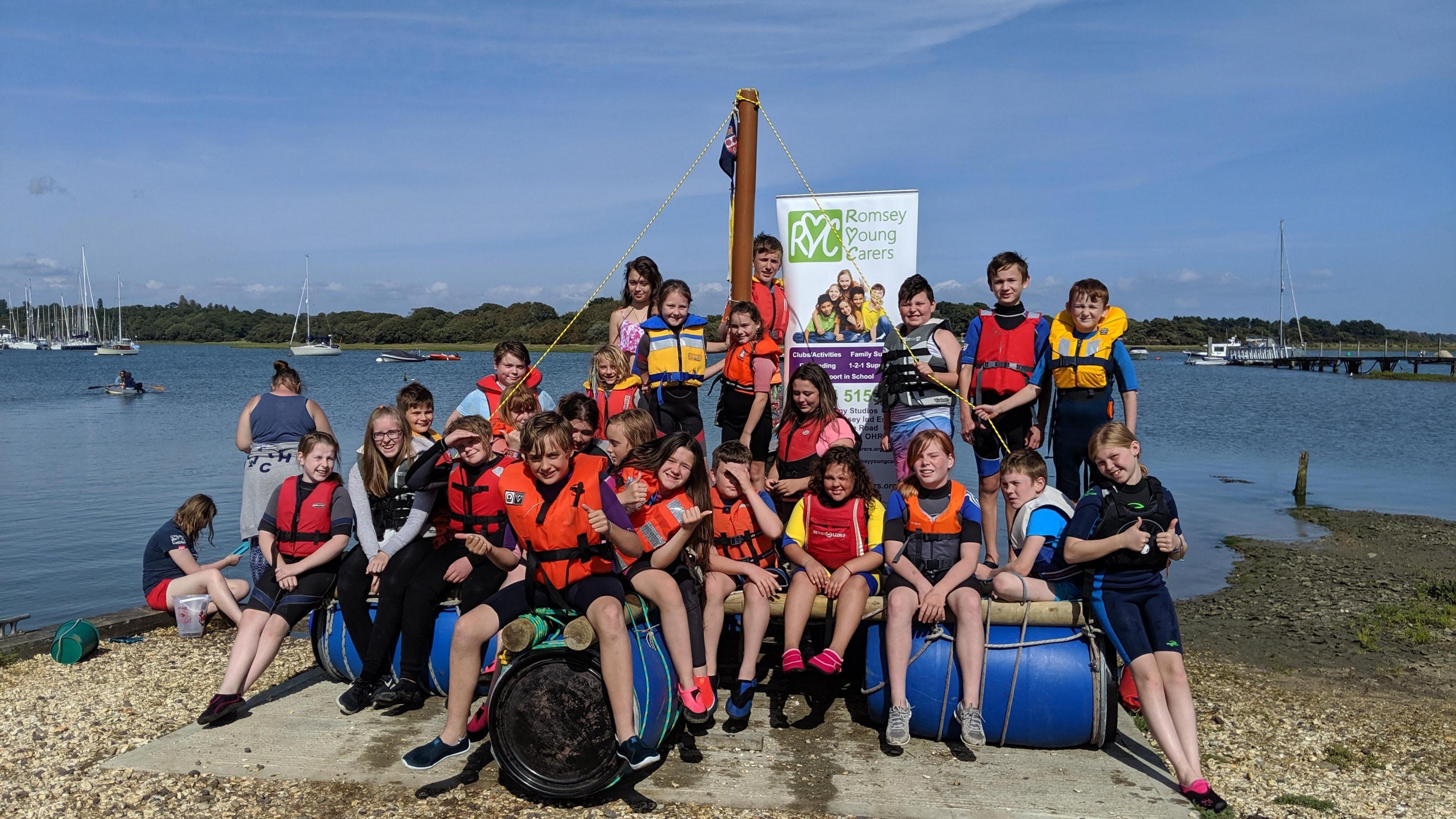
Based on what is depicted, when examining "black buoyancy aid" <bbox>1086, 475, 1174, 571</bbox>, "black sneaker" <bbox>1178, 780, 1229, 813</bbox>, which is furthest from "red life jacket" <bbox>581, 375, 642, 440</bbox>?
"black sneaker" <bbox>1178, 780, 1229, 813</bbox>

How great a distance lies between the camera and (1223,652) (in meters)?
7.20

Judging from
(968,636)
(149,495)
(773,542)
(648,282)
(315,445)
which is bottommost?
(149,495)

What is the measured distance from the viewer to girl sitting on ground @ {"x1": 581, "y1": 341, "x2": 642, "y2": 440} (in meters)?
6.06

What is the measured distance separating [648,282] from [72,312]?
359 ft

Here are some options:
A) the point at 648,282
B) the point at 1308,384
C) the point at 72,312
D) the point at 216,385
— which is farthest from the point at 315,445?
the point at 72,312

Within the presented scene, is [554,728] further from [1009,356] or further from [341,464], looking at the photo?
[341,464]

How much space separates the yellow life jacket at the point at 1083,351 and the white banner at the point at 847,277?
186cm

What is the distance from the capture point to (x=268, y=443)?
247 inches

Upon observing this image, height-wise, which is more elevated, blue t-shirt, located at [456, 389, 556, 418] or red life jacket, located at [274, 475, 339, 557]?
blue t-shirt, located at [456, 389, 556, 418]

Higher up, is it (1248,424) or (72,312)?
(72,312)

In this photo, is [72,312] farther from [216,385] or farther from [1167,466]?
[1167,466]

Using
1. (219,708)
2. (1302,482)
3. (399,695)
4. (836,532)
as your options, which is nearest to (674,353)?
(836,532)

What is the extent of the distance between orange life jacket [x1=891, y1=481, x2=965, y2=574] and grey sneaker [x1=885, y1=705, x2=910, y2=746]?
2.29ft

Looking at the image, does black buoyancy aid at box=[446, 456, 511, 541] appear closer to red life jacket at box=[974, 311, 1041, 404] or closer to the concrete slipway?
the concrete slipway
